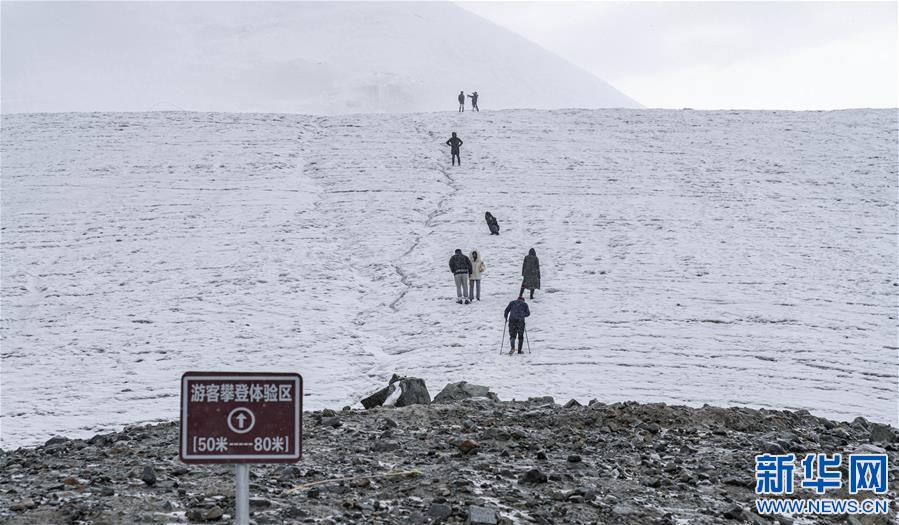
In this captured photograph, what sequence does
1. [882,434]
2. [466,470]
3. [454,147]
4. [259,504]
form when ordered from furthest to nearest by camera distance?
1. [454,147]
2. [882,434]
3. [466,470]
4. [259,504]

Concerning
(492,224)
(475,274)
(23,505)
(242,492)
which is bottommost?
(23,505)

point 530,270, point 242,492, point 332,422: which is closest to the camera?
point 242,492

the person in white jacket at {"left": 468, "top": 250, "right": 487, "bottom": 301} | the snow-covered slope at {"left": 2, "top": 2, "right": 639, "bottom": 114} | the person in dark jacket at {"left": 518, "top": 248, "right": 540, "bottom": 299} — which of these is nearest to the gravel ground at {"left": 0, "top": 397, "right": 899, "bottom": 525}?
the person in dark jacket at {"left": 518, "top": 248, "right": 540, "bottom": 299}

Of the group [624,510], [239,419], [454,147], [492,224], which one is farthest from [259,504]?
[454,147]

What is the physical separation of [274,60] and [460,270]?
3444 inches

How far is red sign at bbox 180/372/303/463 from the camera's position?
167 inches

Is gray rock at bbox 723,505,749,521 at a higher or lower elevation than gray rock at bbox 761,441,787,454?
lower

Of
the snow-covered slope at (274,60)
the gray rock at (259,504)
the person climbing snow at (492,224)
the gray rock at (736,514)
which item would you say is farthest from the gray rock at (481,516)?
the snow-covered slope at (274,60)

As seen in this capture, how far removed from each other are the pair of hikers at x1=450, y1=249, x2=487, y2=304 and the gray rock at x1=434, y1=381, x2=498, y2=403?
22.7 ft

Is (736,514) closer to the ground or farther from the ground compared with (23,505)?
closer to the ground

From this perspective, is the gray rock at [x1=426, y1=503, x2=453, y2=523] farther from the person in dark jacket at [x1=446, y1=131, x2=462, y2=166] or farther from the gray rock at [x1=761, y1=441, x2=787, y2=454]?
the person in dark jacket at [x1=446, y1=131, x2=462, y2=166]

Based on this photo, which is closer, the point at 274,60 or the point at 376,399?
the point at 376,399

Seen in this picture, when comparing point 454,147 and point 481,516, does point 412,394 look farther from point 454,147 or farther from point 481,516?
point 454,147

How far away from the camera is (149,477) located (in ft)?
22.3
